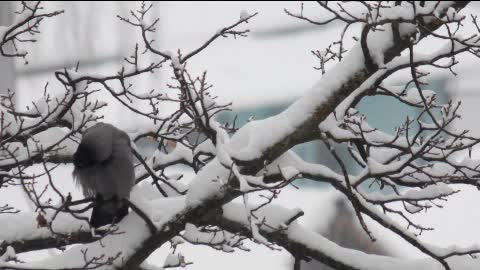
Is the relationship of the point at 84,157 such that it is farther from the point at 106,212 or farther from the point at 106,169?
the point at 106,212

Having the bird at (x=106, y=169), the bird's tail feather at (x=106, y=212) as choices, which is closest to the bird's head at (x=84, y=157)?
the bird at (x=106, y=169)

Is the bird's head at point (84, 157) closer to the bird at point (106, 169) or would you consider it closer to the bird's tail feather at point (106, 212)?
the bird at point (106, 169)

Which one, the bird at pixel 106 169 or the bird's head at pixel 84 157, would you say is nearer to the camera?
the bird at pixel 106 169

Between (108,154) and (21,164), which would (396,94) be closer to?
(108,154)

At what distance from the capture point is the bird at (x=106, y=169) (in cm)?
502

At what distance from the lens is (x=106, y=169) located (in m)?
5.16

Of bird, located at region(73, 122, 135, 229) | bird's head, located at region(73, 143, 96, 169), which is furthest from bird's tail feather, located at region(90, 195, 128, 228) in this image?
bird's head, located at region(73, 143, 96, 169)

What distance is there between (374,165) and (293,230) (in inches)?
29.5

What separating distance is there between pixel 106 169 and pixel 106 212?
0.32 meters

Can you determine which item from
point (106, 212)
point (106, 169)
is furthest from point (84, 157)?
point (106, 212)

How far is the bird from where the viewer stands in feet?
16.5

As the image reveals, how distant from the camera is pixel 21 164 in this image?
4988mm

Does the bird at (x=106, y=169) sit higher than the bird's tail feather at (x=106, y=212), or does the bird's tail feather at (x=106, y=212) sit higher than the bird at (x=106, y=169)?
the bird at (x=106, y=169)

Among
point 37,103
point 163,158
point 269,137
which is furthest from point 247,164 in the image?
point 37,103
